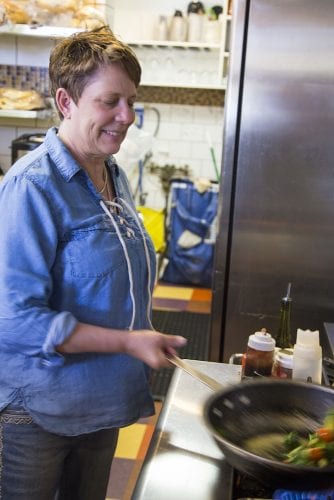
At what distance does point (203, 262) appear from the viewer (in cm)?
520

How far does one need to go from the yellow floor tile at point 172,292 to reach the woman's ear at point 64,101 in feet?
11.9

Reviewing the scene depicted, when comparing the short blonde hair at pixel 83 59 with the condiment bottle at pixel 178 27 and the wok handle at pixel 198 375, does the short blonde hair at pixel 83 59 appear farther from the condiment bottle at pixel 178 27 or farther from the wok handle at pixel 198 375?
the condiment bottle at pixel 178 27

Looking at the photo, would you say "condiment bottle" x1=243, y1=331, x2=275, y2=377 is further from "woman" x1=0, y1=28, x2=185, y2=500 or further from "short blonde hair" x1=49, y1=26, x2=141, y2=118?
"short blonde hair" x1=49, y1=26, x2=141, y2=118

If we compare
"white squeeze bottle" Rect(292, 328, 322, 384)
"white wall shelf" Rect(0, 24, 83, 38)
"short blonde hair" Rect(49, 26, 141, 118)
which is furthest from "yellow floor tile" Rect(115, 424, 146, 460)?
"white wall shelf" Rect(0, 24, 83, 38)

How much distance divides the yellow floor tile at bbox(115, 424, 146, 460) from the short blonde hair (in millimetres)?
1856

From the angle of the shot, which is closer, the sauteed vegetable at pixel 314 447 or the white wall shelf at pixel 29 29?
the sauteed vegetable at pixel 314 447

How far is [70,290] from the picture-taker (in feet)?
4.43

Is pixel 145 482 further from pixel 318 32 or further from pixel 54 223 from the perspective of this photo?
pixel 318 32

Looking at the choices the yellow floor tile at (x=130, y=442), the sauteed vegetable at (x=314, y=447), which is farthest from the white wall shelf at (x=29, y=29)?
the sauteed vegetable at (x=314, y=447)

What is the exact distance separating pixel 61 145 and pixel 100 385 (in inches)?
22.2

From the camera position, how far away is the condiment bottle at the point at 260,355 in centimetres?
145

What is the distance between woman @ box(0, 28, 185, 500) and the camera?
4.14 feet

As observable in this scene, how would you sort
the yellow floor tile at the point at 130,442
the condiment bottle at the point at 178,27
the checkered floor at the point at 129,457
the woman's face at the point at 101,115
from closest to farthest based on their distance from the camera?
the woman's face at the point at 101,115
the checkered floor at the point at 129,457
the yellow floor tile at the point at 130,442
the condiment bottle at the point at 178,27

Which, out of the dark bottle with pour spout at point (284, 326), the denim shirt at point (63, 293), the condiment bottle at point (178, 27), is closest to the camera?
the denim shirt at point (63, 293)
